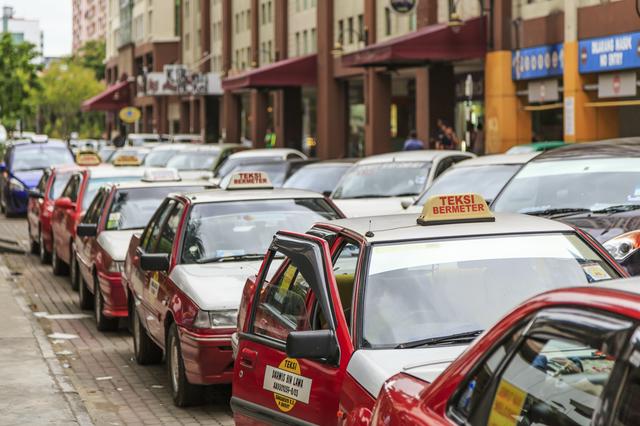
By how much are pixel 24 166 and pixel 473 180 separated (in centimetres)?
2187

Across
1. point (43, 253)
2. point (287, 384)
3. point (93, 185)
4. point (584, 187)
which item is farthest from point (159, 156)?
point (287, 384)

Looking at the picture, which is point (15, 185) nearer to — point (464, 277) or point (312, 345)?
point (464, 277)

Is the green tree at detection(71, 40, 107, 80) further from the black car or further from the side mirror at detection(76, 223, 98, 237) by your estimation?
the black car

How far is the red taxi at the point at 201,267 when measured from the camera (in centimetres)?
943

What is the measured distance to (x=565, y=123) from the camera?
29.1 metres

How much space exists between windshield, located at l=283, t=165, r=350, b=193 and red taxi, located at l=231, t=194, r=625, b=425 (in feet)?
48.9

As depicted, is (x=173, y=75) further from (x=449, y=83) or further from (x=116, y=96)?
(x=449, y=83)

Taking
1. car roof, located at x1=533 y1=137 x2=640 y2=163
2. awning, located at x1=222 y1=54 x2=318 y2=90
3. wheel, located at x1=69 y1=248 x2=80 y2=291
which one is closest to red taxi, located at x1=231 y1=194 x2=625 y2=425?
car roof, located at x1=533 y1=137 x2=640 y2=163

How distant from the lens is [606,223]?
10.4 meters

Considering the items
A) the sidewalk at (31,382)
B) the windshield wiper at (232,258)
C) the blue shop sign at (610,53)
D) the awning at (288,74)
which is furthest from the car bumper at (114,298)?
the awning at (288,74)

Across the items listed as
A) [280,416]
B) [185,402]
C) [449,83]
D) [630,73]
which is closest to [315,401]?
[280,416]

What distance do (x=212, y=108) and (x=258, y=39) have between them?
12651mm

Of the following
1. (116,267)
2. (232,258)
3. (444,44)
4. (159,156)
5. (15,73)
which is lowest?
(116,267)

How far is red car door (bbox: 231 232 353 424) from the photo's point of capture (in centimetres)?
564
